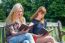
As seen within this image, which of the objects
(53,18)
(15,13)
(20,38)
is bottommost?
(53,18)

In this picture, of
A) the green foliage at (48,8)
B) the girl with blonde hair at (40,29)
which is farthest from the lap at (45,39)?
the green foliage at (48,8)

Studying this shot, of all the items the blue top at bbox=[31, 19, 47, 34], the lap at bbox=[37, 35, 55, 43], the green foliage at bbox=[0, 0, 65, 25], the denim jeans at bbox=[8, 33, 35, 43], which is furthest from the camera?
the green foliage at bbox=[0, 0, 65, 25]

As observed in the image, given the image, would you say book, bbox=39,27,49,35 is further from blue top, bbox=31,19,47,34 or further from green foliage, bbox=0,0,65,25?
green foliage, bbox=0,0,65,25

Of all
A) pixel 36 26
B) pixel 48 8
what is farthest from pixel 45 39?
pixel 48 8

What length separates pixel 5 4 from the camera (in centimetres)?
2408

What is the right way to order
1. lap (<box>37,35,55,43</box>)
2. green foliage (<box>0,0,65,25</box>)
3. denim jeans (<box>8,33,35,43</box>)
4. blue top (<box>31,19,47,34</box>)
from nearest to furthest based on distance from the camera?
denim jeans (<box>8,33,35,43</box>) < lap (<box>37,35,55,43</box>) < blue top (<box>31,19,47,34</box>) < green foliage (<box>0,0,65,25</box>)

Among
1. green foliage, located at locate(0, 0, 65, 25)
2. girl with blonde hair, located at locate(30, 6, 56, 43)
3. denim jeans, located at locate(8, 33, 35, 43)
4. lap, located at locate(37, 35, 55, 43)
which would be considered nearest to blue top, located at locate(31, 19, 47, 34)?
girl with blonde hair, located at locate(30, 6, 56, 43)

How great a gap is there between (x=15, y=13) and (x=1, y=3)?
19560 millimetres

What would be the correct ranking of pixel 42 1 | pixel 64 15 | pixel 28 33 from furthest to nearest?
pixel 42 1, pixel 64 15, pixel 28 33

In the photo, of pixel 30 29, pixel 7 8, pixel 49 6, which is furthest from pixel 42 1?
pixel 30 29

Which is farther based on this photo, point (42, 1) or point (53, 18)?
point (42, 1)

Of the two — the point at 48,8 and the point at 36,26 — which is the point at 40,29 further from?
the point at 48,8

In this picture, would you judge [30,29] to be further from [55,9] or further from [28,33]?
[55,9]

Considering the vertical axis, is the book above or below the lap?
above
